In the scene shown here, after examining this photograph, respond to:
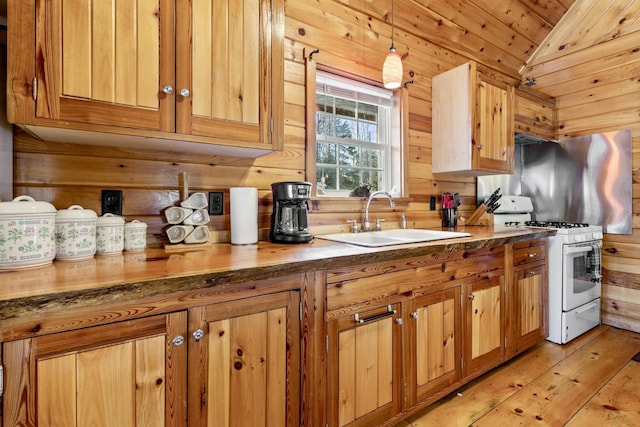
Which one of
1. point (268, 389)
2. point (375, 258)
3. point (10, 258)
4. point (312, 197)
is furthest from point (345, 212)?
point (10, 258)

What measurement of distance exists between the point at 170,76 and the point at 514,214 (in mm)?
3193

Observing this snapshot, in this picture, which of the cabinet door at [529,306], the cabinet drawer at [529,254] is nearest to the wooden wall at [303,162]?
the cabinet drawer at [529,254]

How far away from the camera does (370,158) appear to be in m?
2.54

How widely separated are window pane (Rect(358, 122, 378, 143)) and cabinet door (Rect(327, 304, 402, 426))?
4.49 ft

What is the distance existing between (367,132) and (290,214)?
1147 millimetres

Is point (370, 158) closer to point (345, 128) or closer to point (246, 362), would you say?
point (345, 128)

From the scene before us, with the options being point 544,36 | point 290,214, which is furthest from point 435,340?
point 544,36

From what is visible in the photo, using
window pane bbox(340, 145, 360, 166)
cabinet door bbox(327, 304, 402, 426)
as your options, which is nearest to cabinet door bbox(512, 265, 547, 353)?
cabinet door bbox(327, 304, 402, 426)

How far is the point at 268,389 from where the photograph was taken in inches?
47.3

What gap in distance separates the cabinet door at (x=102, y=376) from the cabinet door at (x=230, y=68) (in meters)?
0.78

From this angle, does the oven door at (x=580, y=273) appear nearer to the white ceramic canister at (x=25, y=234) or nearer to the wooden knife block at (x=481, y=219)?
the wooden knife block at (x=481, y=219)

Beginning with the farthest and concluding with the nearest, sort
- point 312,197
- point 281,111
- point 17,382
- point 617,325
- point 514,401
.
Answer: point 617,325, point 312,197, point 514,401, point 281,111, point 17,382

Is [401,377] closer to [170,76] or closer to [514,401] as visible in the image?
[514,401]

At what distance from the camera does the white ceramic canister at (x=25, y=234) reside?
3.28 feet
